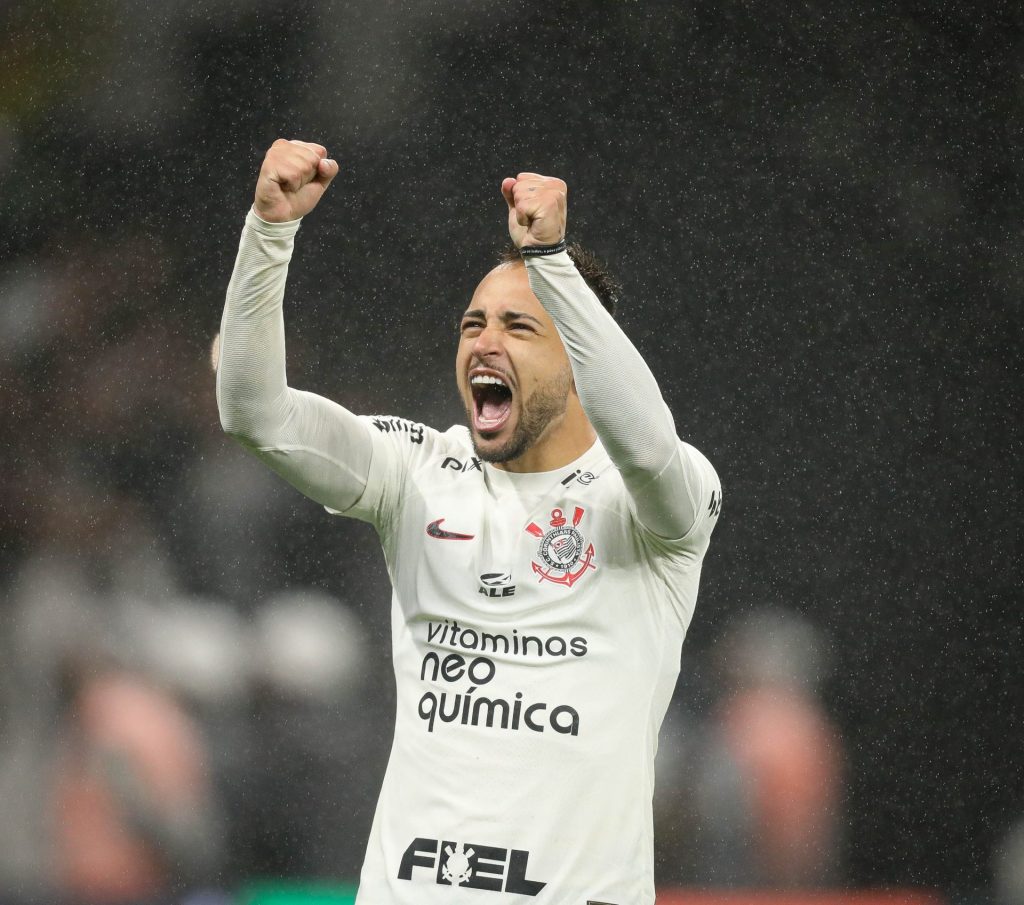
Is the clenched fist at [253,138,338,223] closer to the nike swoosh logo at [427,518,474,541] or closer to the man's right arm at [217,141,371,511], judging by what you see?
the man's right arm at [217,141,371,511]

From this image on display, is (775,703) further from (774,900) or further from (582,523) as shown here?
(582,523)

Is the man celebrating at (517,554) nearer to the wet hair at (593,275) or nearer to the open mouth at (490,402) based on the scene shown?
the open mouth at (490,402)

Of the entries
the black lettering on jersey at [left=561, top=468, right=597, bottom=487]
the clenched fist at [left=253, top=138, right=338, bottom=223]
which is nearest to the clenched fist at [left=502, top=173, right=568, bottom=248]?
the clenched fist at [left=253, top=138, right=338, bottom=223]

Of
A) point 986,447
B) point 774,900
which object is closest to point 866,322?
point 986,447

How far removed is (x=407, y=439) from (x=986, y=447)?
1108 millimetres

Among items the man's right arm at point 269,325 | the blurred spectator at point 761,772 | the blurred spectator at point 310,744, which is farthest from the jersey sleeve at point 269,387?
the blurred spectator at point 761,772

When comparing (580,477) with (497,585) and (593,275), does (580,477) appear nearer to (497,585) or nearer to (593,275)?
(497,585)

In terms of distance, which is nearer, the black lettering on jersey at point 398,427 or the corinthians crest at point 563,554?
the corinthians crest at point 563,554

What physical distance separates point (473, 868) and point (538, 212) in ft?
1.89

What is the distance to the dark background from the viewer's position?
6.30 ft

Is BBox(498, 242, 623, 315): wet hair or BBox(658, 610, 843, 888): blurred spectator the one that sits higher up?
BBox(498, 242, 623, 315): wet hair

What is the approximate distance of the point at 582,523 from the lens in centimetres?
120

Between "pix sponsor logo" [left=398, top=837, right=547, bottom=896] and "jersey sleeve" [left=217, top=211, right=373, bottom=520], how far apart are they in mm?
362

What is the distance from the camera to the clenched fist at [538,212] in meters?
1.04
